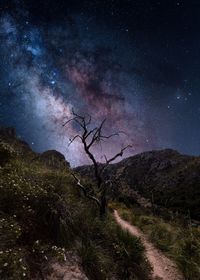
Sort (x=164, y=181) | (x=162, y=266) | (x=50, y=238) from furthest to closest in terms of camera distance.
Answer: (x=164, y=181) → (x=162, y=266) → (x=50, y=238)

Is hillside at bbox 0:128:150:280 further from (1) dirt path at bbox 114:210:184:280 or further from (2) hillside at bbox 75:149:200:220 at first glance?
(2) hillside at bbox 75:149:200:220

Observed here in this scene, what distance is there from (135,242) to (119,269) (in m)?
1.52

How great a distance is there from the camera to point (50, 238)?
7789mm

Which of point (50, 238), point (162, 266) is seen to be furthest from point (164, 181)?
point (50, 238)

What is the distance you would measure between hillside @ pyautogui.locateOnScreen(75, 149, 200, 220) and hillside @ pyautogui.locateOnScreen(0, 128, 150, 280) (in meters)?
34.4

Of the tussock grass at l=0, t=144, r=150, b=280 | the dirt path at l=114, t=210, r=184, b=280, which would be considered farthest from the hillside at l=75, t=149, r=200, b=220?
the tussock grass at l=0, t=144, r=150, b=280

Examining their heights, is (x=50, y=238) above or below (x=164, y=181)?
below

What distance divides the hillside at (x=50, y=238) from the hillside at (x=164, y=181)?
3444cm

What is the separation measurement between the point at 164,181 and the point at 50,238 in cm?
9408

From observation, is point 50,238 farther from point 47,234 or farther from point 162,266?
point 162,266

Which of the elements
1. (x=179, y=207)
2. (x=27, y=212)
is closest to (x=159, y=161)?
(x=179, y=207)

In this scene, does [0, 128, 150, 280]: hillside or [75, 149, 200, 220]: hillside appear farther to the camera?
[75, 149, 200, 220]: hillside

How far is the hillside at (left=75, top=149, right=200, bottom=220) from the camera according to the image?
70.0 metres

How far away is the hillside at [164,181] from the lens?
69994mm
